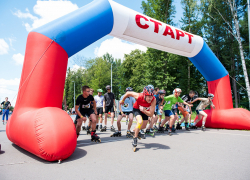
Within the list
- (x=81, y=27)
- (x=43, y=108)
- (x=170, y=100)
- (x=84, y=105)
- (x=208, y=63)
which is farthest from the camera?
(x=208, y=63)

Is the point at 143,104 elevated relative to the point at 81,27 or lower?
lower

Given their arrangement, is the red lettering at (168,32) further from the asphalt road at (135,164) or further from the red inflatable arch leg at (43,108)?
the asphalt road at (135,164)

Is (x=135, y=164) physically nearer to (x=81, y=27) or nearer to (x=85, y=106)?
(x=85, y=106)

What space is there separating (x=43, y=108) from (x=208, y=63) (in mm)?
8640

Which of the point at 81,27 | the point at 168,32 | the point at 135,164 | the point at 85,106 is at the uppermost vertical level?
the point at 168,32

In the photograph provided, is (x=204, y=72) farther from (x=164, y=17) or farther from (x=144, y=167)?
(x=164, y=17)

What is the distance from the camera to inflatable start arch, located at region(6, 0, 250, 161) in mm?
3920

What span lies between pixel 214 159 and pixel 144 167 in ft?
5.65

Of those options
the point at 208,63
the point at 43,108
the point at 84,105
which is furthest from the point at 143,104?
the point at 208,63

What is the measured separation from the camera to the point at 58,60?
208 inches

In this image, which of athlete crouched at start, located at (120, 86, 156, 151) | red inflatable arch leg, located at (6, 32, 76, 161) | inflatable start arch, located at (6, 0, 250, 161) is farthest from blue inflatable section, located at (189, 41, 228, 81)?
red inflatable arch leg, located at (6, 32, 76, 161)

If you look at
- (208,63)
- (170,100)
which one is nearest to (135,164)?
(170,100)

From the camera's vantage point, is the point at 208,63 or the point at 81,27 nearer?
the point at 81,27

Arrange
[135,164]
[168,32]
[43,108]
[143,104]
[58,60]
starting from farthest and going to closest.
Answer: [168,32]
[143,104]
[58,60]
[43,108]
[135,164]
